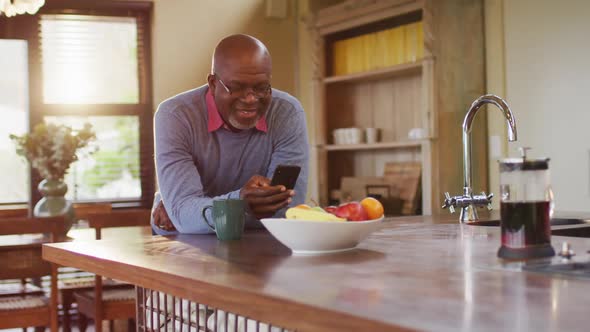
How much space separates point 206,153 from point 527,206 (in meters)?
1.18

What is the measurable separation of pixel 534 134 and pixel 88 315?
7.72ft

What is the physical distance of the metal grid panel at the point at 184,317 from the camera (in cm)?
142

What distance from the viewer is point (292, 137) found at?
2.41m

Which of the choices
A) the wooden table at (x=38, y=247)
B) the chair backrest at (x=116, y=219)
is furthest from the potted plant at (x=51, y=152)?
the chair backrest at (x=116, y=219)

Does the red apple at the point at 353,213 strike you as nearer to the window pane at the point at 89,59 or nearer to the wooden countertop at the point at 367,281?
the wooden countertop at the point at 367,281

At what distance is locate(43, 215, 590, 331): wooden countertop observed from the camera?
922 mm

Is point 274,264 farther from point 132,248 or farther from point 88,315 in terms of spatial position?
point 88,315

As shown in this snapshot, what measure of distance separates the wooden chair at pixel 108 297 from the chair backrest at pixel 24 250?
0.25 metres

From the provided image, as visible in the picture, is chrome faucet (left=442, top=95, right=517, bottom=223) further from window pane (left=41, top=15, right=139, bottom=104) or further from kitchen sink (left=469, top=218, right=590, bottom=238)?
window pane (left=41, top=15, right=139, bottom=104)

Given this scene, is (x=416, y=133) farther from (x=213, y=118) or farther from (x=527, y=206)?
(x=527, y=206)

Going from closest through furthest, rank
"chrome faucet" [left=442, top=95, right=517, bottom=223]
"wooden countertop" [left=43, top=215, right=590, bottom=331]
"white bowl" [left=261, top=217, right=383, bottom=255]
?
"wooden countertop" [left=43, top=215, right=590, bottom=331]
"white bowl" [left=261, top=217, right=383, bottom=255]
"chrome faucet" [left=442, top=95, right=517, bottom=223]

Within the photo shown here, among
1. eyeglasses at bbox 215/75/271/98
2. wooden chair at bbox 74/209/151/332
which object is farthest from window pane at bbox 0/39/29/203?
eyeglasses at bbox 215/75/271/98

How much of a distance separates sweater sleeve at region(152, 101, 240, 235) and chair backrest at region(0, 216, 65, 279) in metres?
1.16

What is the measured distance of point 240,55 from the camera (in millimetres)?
2100
